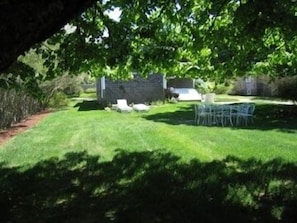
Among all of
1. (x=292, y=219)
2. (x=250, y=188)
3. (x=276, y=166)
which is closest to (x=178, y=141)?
(x=276, y=166)

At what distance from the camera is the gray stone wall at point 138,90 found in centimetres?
3516

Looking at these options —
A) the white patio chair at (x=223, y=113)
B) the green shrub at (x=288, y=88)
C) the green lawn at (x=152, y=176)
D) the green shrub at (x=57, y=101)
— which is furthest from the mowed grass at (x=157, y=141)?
the green shrub at (x=57, y=101)

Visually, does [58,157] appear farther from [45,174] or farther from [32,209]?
[32,209]

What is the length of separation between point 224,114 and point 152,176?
11.8 metres

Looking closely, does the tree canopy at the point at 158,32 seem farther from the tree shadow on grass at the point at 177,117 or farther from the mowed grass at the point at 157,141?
the tree shadow on grass at the point at 177,117

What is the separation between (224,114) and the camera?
21.1m

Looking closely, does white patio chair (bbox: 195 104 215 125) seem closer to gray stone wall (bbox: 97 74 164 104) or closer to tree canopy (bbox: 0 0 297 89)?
tree canopy (bbox: 0 0 297 89)

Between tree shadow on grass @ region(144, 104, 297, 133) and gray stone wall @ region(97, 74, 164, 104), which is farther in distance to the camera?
gray stone wall @ region(97, 74, 164, 104)

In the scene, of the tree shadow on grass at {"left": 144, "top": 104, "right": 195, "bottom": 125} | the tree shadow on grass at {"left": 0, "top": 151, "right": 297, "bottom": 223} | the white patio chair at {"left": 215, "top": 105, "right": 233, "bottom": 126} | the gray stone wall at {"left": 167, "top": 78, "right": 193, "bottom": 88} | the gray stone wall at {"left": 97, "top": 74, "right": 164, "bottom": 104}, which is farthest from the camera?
the gray stone wall at {"left": 167, "top": 78, "right": 193, "bottom": 88}

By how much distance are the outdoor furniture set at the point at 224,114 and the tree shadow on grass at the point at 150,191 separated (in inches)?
370

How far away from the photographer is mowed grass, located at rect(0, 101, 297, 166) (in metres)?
12.9

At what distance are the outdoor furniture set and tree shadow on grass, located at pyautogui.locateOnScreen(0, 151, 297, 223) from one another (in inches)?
370

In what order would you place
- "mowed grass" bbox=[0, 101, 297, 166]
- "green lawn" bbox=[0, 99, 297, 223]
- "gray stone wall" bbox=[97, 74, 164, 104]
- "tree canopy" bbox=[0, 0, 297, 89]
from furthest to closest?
"gray stone wall" bbox=[97, 74, 164, 104] → "mowed grass" bbox=[0, 101, 297, 166] → "tree canopy" bbox=[0, 0, 297, 89] → "green lawn" bbox=[0, 99, 297, 223]

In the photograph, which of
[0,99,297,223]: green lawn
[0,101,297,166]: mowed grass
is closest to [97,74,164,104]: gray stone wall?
[0,101,297,166]: mowed grass
